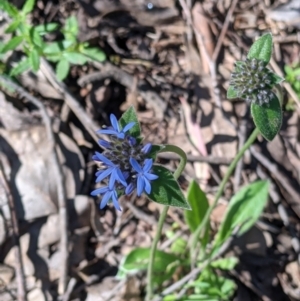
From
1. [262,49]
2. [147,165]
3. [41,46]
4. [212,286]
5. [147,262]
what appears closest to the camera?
[147,165]

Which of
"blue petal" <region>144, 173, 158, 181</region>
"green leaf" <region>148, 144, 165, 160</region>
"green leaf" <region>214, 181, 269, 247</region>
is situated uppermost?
"green leaf" <region>148, 144, 165, 160</region>

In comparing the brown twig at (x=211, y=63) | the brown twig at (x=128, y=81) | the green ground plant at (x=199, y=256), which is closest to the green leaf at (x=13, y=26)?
the brown twig at (x=128, y=81)

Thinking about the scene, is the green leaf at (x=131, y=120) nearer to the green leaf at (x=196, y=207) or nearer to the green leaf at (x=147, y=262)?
the green leaf at (x=196, y=207)

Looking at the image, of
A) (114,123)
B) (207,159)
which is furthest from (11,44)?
(114,123)

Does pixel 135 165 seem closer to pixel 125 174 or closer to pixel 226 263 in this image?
pixel 125 174

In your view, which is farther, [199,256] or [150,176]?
[199,256]

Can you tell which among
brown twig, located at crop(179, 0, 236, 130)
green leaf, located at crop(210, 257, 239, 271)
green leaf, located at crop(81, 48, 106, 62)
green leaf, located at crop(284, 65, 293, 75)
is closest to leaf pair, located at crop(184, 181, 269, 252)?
green leaf, located at crop(210, 257, 239, 271)

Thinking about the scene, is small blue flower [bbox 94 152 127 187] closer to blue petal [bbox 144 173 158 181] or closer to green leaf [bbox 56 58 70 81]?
blue petal [bbox 144 173 158 181]
